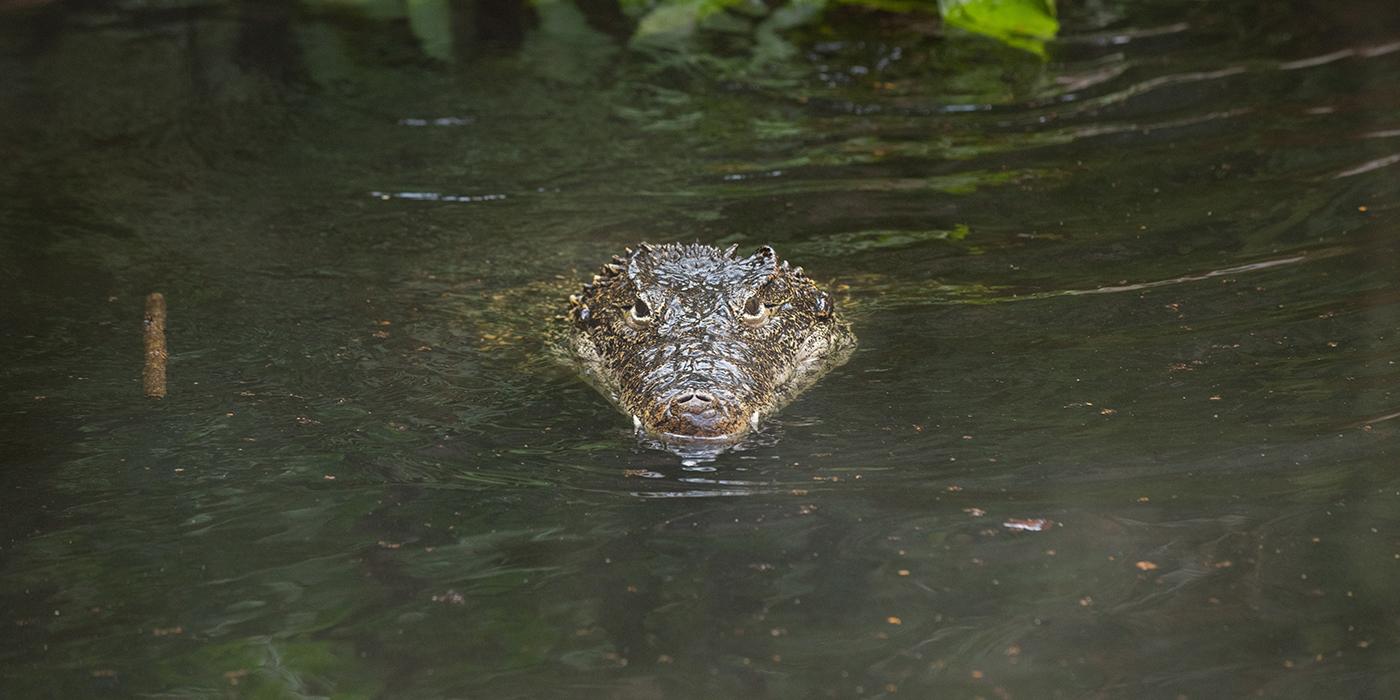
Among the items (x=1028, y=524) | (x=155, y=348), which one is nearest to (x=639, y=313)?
(x=155, y=348)

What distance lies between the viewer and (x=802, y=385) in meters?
5.84

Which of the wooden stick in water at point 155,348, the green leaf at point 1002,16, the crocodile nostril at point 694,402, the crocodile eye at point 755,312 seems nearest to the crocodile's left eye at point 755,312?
the crocodile eye at point 755,312

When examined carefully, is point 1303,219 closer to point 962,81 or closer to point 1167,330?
point 1167,330

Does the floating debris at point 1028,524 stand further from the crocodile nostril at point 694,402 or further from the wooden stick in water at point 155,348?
the wooden stick in water at point 155,348

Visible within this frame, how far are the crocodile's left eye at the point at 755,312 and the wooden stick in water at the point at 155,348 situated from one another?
227cm

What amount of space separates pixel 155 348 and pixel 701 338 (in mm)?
2257

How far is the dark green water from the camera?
12.6 ft

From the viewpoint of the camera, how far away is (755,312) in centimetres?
616

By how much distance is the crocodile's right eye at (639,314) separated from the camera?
6090 millimetres

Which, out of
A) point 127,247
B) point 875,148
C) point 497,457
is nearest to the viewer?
point 497,457

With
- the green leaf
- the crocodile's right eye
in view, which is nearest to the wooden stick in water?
the crocodile's right eye

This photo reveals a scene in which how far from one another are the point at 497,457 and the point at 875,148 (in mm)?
4682

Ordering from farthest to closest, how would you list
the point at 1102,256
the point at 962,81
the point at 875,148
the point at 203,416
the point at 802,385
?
the point at 962,81
the point at 875,148
the point at 1102,256
the point at 802,385
the point at 203,416

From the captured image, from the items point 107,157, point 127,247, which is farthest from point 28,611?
point 107,157
